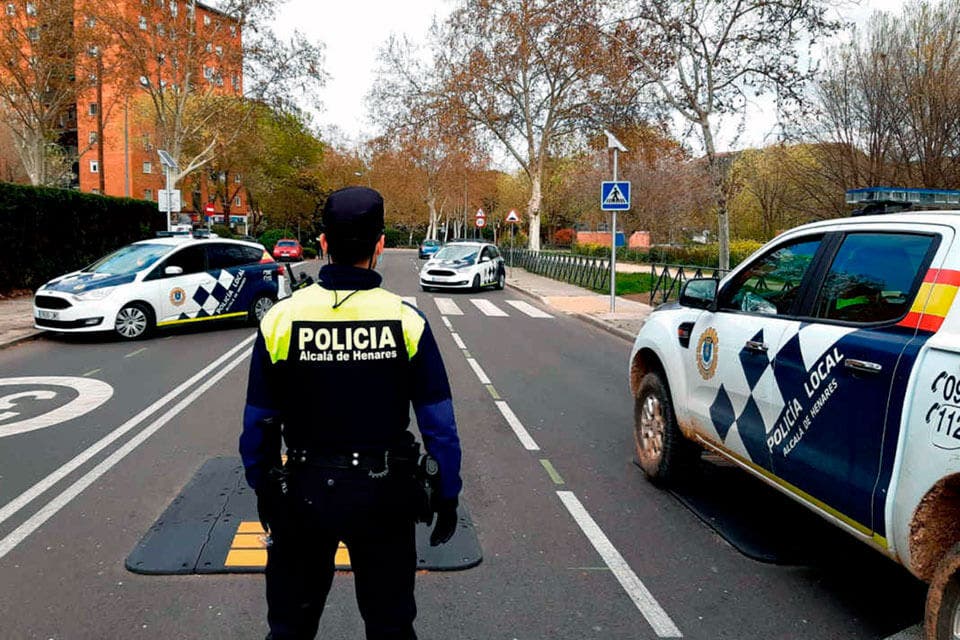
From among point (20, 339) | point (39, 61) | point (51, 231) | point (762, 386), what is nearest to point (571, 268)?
point (51, 231)

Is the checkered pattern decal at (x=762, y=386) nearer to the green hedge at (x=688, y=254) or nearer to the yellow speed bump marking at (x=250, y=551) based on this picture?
the yellow speed bump marking at (x=250, y=551)

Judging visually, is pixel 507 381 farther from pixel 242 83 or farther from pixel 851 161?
pixel 242 83

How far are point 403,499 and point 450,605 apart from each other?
5.01 feet

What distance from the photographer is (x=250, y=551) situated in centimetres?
418

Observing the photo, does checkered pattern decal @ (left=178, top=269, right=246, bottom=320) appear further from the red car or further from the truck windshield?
the red car

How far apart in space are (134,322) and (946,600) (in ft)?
39.3

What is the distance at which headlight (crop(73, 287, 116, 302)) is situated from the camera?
12.0 meters

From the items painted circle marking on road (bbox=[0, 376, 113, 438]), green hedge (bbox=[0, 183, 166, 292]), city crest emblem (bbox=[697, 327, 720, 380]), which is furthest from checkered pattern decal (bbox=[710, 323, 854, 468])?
green hedge (bbox=[0, 183, 166, 292])

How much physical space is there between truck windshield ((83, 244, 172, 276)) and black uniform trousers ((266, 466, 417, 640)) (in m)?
11.5

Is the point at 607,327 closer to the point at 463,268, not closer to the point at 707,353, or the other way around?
the point at 463,268

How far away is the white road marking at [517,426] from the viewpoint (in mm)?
6574

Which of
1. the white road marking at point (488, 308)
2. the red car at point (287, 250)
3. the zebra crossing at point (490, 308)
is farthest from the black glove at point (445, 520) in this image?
the red car at point (287, 250)

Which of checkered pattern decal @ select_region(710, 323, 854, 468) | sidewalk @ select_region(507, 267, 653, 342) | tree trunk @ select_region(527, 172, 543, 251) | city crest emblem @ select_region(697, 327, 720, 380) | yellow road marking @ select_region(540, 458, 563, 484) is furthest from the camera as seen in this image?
tree trunk @ select_region(527, 172, 543, 251)

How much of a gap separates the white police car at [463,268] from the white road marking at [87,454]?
1483cm
